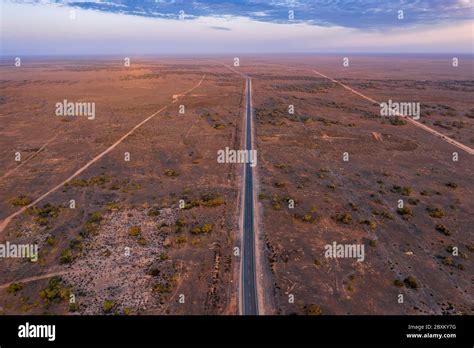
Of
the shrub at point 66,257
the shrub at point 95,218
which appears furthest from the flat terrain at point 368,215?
the shrub at point 95,218

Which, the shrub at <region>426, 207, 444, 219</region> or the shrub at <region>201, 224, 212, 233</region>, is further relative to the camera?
the shrub at <region>426, 207, 444, 219</region>

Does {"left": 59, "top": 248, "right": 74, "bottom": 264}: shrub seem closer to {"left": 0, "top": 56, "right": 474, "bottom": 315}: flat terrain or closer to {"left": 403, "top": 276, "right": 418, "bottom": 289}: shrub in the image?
{"left": 0, "top": 56, "right": 474, "bottom": 315}: flat terrain

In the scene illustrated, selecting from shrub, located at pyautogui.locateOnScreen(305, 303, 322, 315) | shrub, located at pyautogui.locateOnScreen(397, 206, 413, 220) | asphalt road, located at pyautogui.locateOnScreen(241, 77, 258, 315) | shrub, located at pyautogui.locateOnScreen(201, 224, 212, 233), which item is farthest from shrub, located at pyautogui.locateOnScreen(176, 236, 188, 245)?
shrub, located at pyautogui.locateOnScreen(397, 206, 413, 220)

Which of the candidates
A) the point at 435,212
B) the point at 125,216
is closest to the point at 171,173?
the point at 125,216

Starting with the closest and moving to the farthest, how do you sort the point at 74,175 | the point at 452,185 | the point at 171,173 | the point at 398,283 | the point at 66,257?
the point at 398,283
the point at 66,257
the point at 452,185
the point at 74,175
the point at 171,173

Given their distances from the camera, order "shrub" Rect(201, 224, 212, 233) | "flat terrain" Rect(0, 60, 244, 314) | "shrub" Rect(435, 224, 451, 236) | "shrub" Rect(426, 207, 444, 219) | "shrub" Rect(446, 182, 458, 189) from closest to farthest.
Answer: "flat terrain" Rect(0, 60, 244, 314), "shrub" Rect(435, 224, 451, 236), "shrub" Rect(201, 224, 212, 233), "shrub" Rect(426, 207, 444, 219), "shrub" Rect(446, 182, 458, 189)

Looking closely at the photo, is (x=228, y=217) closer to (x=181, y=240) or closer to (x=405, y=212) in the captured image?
(x=181, y=240)

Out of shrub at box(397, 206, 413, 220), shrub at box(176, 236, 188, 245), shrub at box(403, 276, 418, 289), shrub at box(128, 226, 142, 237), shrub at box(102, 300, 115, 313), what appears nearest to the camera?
shrub at box(102, 300, 115, 313)

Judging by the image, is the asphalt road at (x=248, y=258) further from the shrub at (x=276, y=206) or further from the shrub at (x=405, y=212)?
the shrub at (x=405, y=212)
